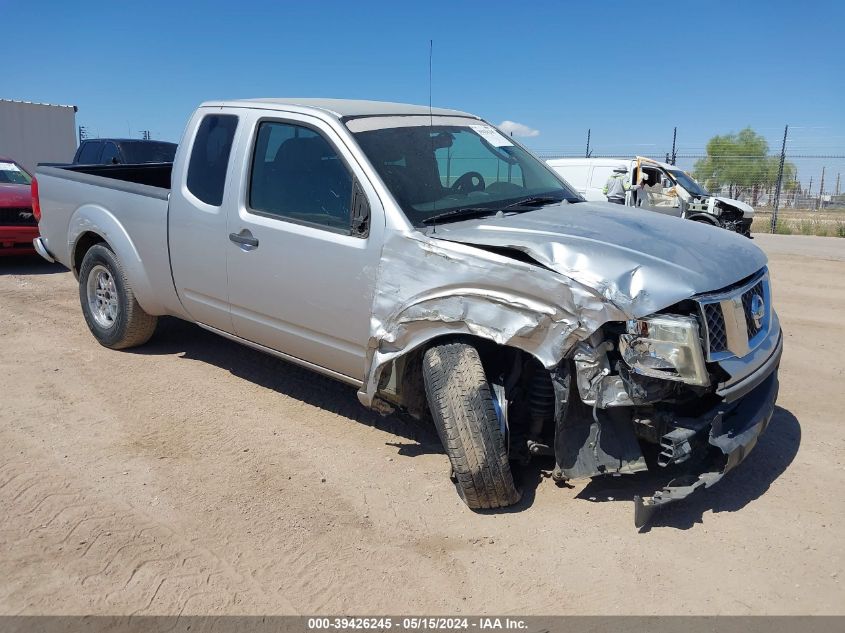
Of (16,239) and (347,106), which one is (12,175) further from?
(347,106)

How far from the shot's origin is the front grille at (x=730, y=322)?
127 inches

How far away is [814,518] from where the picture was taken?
361 centimetres

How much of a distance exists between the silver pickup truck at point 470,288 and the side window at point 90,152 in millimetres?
9796

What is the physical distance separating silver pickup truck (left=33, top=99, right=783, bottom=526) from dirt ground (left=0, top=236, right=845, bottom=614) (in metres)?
0.30

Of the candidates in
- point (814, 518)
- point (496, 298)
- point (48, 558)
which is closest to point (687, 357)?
point (496, 298)

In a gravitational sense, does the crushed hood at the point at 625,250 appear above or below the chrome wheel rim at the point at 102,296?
above

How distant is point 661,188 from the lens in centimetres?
1608

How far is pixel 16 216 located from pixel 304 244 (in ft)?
25.7

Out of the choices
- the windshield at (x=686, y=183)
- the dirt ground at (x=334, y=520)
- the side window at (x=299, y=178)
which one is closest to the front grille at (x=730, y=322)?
the dirt ground at (x=334, y=520)

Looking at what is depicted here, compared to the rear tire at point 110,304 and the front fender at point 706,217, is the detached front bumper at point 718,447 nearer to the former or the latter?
the rear tire at point 110,304

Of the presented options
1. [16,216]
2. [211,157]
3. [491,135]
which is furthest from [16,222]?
[491,135]

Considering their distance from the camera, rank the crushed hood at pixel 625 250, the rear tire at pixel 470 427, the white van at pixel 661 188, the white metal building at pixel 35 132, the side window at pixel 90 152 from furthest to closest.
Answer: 1. the white metal building at pixel 35 132
2. the white van at pixel 661 188
3. the side window at pixel 90 152
4. the rear tire at pixel 470 427
5. the crushed hood at pixel 625 250

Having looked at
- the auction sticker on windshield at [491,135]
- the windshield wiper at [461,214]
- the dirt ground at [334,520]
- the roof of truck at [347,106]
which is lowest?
the dirt ground at [334,520]

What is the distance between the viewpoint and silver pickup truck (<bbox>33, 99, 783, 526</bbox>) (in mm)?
3236
